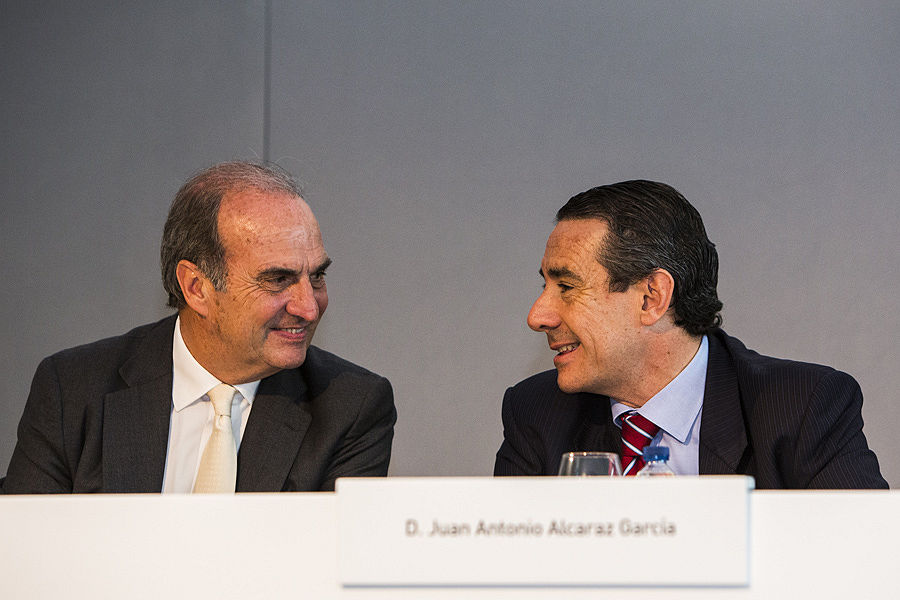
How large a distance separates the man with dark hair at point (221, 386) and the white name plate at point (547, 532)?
1235mm

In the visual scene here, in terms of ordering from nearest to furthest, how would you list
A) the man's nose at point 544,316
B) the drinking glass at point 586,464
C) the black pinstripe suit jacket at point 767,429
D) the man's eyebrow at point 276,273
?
the drinking glass at point 586,464, the black pinstripe suit jacket at point 767,429, the man's eyebrow at point 276,273, the man's nose at point 544,316

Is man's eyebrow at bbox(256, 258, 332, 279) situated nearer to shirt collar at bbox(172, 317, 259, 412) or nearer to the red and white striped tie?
shirt collar at bbox(172, 317, 259, 412)

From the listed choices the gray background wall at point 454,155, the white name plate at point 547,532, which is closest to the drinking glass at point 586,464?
the white name plate at point 547,532

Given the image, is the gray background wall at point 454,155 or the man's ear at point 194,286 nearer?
the man's ear at point 194,286

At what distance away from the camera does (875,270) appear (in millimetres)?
2832

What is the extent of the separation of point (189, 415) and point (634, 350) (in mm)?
1002

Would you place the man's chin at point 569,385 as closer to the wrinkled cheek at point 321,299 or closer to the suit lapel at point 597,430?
the suit lapel at point 597,430

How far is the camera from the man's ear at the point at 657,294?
2.16 meters

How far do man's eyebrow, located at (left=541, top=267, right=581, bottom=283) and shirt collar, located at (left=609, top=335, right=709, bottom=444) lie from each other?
319 millimetres

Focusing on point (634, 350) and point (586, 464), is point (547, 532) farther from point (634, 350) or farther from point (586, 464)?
point (634, 350)

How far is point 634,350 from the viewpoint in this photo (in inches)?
84.4

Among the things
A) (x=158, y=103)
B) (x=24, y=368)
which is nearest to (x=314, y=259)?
(x=158, y=103)

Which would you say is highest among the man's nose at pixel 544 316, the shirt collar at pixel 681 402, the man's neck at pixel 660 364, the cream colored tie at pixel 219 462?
the man's nose at pixel 544 316

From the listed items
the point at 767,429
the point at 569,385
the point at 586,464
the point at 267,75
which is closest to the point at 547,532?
the point at 586,464
